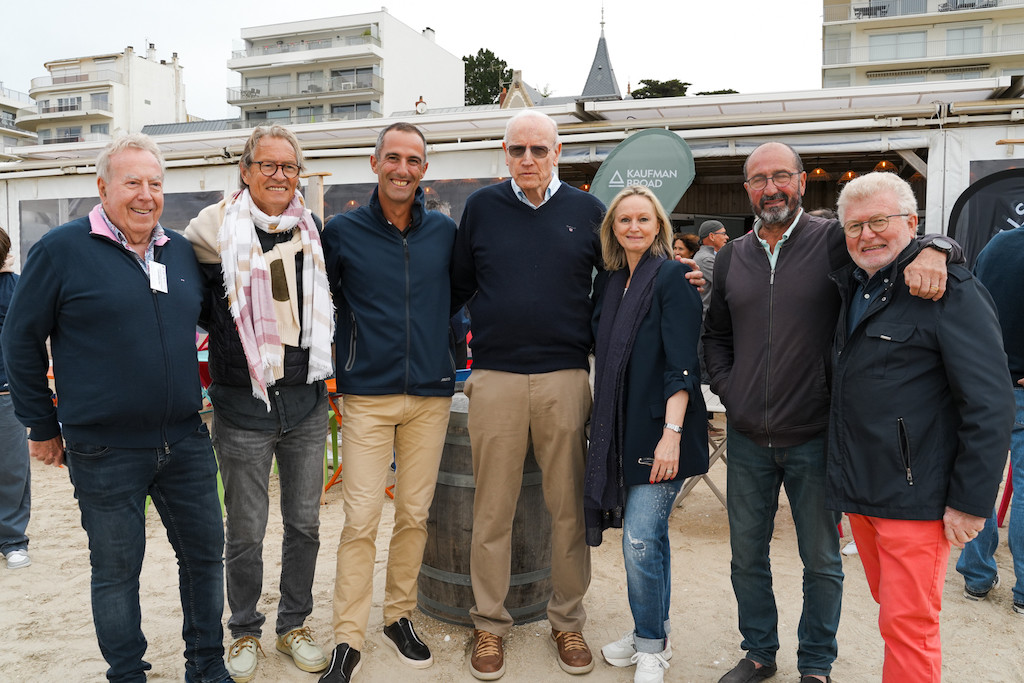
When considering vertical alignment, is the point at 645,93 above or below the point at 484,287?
above

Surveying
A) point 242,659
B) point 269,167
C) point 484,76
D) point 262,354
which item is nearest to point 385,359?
point 262,354

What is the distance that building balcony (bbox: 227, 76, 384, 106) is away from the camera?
4731 centimetres

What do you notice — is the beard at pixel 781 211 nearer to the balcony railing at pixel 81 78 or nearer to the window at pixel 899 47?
the window at pixel 899 47

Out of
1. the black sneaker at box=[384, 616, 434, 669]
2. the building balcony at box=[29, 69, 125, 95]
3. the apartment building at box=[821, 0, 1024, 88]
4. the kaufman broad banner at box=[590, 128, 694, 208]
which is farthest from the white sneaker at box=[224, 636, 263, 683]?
the building balcony at box=[29, 69, 125, 95]

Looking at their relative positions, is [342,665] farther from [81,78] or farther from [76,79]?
[76,79]

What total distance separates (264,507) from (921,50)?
156 feet

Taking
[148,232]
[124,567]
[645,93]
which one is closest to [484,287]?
[148,232]

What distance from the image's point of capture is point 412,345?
9.46 feet

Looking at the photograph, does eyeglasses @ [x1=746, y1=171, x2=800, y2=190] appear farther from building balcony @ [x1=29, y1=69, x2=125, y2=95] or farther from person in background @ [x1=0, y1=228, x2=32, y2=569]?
building balcony @ [x1=29, y1=69, x2=125, y2=95]

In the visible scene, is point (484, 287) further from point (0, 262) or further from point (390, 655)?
point (0, 262)

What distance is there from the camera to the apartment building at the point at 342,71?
47.7 metres

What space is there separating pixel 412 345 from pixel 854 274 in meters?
1.66

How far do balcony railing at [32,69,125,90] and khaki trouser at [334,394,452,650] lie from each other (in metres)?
62.7

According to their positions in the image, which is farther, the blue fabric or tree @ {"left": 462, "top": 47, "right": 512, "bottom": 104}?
tree @ {"left": 462, "top": 47, "right": 512, "bottom": 104}
